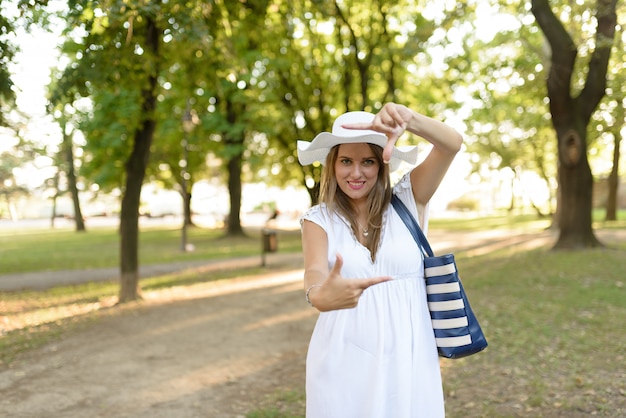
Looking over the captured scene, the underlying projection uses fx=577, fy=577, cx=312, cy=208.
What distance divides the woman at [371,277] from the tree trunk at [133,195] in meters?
8.30

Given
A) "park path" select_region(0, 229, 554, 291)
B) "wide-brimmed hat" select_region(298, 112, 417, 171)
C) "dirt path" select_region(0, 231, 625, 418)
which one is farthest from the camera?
"park path" select_region(0, 229, 554, 291)

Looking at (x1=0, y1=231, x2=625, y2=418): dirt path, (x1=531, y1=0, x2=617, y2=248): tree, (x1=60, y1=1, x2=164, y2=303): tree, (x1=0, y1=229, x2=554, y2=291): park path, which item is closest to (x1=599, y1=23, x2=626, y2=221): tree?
(x1=531, y1=0, x2=617, y2=248): tree

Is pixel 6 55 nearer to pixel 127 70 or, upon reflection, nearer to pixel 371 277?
pixel 127 70

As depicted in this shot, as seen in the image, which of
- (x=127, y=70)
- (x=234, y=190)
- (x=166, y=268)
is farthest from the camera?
(x=234, y=190)

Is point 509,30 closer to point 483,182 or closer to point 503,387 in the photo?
point 503,387

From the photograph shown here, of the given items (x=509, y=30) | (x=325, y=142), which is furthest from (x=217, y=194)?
(x=325, y=142)

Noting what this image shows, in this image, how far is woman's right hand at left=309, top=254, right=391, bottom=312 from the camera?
1907 millimetres

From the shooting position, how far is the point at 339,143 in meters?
2.46

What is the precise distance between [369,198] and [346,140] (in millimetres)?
269

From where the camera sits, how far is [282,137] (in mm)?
25750

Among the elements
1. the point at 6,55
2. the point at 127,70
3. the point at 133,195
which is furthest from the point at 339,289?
the point at 133,195

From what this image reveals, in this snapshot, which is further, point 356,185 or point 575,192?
point 575,192

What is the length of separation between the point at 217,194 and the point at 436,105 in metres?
40.0

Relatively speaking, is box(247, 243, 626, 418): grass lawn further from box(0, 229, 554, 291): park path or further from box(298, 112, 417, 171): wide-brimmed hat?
box(0, 229, 554, 291): park path
